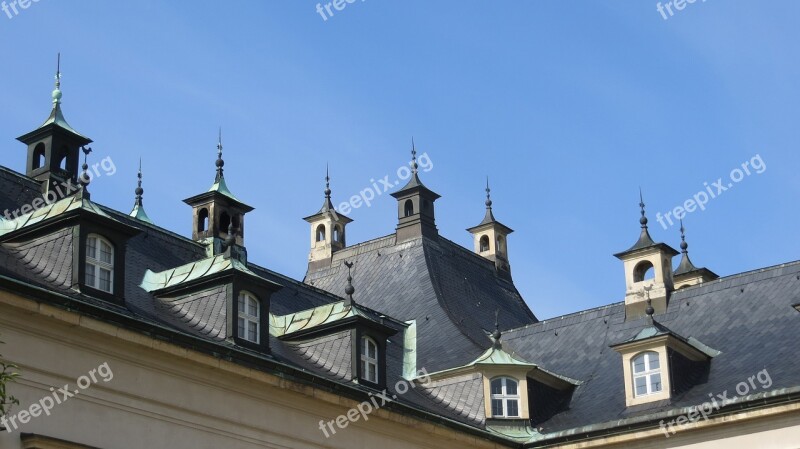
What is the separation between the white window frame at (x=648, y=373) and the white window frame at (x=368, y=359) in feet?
20.5

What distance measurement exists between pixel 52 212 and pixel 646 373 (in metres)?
14.3

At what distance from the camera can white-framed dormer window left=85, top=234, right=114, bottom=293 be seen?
24375 mm

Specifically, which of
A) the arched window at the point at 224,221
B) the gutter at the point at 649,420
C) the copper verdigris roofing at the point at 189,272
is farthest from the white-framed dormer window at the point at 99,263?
the gutter at the point at 649,420

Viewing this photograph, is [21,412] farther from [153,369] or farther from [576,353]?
[576,353]

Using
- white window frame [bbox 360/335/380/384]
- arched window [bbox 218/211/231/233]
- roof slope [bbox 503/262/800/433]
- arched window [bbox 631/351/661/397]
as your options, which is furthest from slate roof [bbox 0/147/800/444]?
arched window [bbox 218/211/231/233]

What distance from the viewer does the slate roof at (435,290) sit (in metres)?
35.0

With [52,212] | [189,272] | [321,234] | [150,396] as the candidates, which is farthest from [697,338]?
[52,212]

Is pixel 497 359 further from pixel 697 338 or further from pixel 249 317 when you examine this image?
pixel 249 317

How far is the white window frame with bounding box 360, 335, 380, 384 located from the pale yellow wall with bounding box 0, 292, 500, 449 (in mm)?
1334

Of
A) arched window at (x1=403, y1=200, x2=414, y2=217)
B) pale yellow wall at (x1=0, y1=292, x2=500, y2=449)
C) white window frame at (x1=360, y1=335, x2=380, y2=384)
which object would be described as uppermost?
arched window at (x1=403, y1=200, x2=414, y2=217)

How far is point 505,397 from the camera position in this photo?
3300cm

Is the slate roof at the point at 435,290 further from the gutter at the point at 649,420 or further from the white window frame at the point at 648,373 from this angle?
the white window frame at the point at 648,373

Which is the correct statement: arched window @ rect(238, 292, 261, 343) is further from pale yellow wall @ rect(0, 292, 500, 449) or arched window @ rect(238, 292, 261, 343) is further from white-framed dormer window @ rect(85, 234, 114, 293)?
white-framed dormer window @ rect(85, 234, 114, 293)

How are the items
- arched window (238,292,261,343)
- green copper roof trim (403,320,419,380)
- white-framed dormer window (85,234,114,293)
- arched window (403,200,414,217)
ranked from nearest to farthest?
1. white-framed dormer window (85,234,114,293)
2. arched window (238,292,261,343)
3. green copper roof trim (403,320,419,380)
4. arched window (403,200,414,217)
